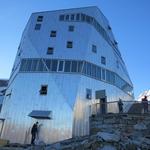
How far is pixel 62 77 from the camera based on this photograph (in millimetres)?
28953

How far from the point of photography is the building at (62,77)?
86.8 ft

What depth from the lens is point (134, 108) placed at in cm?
2309

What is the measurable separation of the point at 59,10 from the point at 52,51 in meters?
8.12

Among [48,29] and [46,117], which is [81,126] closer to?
[46,117]

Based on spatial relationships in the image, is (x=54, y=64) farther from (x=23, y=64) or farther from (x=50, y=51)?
(x=23, y=64)

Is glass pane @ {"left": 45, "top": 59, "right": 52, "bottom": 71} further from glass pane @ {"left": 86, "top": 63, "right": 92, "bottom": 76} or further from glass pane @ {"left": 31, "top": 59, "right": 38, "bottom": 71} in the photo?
glass pane @ {"left": 86, "top": 63, "right": 92, "bottom": 76}

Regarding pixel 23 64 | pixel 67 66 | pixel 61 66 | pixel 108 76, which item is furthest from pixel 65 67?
pixel 108 76

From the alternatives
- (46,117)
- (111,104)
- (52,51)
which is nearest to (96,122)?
(111,104)

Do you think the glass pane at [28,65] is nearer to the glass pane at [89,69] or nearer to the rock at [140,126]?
the glass pane at [89,69]

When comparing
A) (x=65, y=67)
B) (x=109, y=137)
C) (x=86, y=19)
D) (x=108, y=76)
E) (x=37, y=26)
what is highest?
(x=86, y=19)

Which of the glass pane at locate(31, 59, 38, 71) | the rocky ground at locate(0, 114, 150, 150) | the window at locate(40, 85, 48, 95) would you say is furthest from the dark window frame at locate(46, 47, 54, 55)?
the rocky ground at locate(0, 114, 150, 150)

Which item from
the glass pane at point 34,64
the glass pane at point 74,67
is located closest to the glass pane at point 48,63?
the glass pane at point 34,64

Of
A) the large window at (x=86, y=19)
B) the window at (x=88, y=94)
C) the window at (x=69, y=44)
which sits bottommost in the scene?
the window at (x=88, y=94)

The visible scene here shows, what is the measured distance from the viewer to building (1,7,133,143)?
86.8ft
